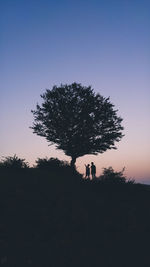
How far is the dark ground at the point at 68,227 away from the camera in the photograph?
20.8 feet

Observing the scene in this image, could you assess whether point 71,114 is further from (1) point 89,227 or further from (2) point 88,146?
(1) point 89,227

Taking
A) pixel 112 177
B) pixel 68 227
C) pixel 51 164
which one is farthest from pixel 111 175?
pixel 68 227

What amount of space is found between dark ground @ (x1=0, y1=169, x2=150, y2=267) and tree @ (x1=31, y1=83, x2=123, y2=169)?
21352 millimetres

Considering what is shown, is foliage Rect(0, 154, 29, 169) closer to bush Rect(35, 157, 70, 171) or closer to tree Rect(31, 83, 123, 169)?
bush Rect(35, 157, 70, 171)

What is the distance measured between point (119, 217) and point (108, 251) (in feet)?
7.41

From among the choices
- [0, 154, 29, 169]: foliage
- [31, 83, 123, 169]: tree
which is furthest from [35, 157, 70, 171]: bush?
[31, 83, 123, 169]: tree

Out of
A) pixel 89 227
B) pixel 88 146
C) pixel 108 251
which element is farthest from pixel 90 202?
pixel 88 146

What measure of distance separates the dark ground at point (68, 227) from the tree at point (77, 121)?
2135 cm

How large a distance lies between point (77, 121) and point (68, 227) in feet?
83.2

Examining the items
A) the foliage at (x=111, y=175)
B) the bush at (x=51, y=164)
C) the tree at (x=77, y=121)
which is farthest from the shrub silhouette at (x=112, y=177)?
the tree at (x=77, y=121)

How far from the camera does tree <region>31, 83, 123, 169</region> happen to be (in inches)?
1283

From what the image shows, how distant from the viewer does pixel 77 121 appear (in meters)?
32.5

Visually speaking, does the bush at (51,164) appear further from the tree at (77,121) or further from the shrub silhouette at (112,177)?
the tree at (77,121)

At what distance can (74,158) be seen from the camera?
1323 inches
